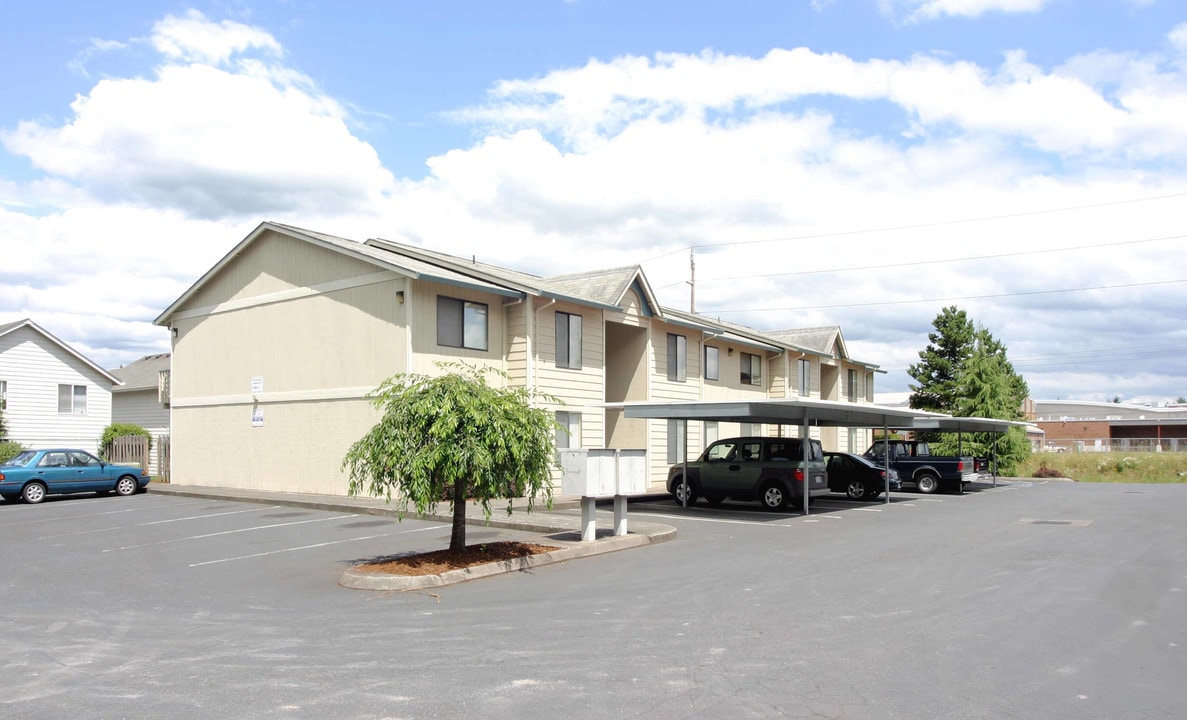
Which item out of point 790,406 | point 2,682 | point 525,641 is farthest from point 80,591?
point 790,406

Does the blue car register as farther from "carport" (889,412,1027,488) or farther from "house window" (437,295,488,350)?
"carport" (889,412,1027,488)

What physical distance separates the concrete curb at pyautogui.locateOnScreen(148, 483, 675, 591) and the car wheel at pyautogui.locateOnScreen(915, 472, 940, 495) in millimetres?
13333

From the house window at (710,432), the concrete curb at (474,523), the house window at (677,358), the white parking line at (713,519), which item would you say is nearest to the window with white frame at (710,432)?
the house window at (710,432)

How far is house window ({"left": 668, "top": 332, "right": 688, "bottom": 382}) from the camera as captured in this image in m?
30.4

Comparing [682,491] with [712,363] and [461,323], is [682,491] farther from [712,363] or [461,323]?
[712,363]

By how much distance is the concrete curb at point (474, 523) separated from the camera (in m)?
11.1

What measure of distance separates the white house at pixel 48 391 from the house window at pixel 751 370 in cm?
2631

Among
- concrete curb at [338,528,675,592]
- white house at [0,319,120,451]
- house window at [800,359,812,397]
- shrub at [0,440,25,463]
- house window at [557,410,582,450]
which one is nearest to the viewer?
concrete curb at [338,528,675,592]

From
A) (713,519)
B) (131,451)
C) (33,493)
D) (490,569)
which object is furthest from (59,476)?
(490,569)

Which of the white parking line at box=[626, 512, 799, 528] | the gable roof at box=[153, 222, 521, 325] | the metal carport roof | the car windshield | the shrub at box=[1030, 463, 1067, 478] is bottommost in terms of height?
the shrub at box=[1030, 463, 1067, 478]

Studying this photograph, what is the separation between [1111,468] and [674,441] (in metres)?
25.8

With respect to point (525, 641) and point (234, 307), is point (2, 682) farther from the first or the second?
point (234, 307)

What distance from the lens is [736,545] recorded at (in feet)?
48.5

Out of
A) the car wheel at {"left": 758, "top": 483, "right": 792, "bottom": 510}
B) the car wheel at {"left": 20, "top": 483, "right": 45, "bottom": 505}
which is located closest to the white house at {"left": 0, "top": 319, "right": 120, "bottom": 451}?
the car wheel at {"left": 20, "top": 483, "right": 45, "bottom": 505}
